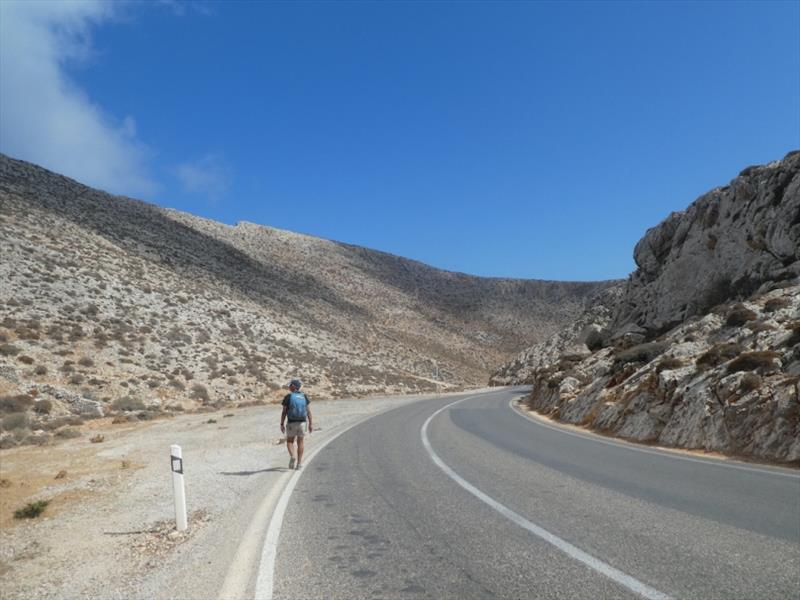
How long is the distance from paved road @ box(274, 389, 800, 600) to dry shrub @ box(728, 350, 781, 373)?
422cm

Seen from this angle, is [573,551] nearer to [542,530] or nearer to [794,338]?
[542,530]

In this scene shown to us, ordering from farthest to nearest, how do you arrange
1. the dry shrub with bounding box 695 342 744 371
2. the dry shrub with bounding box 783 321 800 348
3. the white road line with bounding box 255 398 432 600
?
1. the dry shrub with bounding box 695 342 744 371
2. the dry shrub with bounding box 783 321 800 348
3. the white road line with bounding box 255 398 432 600

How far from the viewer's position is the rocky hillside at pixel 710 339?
1254 centimetres

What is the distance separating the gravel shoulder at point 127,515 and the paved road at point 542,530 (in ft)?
2.95

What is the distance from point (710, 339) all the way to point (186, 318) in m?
34.6

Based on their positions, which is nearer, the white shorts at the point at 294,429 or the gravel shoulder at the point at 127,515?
the gravel shoulder at the point at 127,515

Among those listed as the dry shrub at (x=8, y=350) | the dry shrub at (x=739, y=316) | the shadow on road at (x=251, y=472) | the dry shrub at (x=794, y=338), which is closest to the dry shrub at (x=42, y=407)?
the dry shrub at (x=8, y=350)

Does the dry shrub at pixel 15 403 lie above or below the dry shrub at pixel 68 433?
above

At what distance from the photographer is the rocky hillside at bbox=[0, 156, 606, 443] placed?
26.7 meters

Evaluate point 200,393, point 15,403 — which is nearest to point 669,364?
point 15,403

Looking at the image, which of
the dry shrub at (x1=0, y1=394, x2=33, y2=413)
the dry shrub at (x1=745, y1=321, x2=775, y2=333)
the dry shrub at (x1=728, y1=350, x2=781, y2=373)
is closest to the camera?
the dry shrub at (x1=728, y1=350, x2=781, y2=373)

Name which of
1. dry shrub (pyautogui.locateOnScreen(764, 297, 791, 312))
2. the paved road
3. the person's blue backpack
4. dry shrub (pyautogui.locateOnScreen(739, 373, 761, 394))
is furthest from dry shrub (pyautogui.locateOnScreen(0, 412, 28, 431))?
dry shrub (pyautogui.locateOnScreen(764, 297, 791, 312))

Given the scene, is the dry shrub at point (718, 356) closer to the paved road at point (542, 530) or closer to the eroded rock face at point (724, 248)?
the paved road at point (542, 530)

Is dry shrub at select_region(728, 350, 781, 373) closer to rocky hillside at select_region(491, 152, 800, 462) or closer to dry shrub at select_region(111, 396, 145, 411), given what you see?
rocky hillside at select_region(491, 152, 800, 462)
